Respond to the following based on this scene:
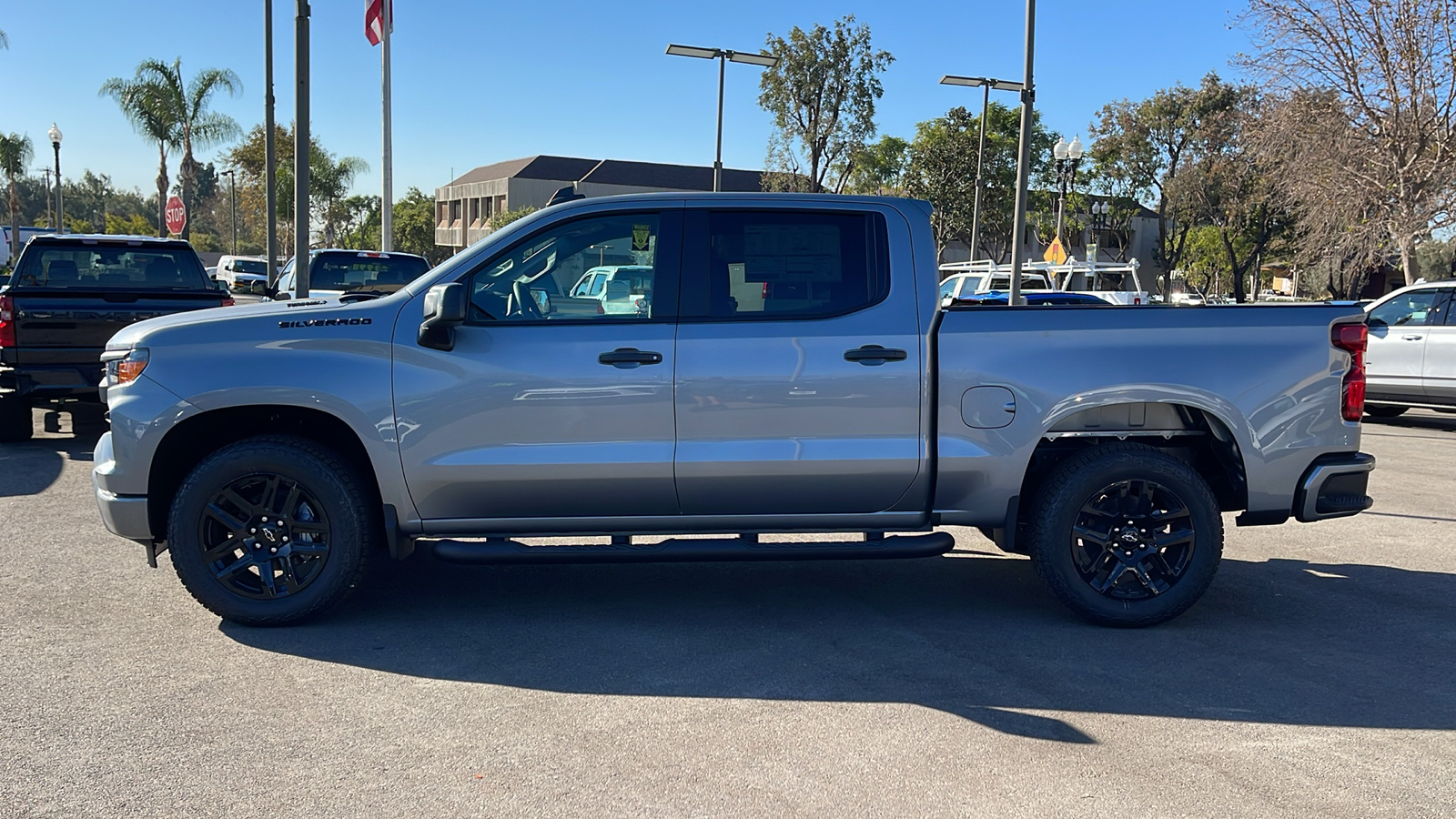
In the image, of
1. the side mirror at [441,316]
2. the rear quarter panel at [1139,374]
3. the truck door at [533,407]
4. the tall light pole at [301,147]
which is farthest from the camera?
the tall light pole at [301,147]

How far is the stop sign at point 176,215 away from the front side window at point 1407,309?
1879cm

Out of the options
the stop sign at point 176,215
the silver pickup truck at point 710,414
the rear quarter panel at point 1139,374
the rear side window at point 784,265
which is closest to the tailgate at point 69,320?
the silver pickup truck at point 710,414

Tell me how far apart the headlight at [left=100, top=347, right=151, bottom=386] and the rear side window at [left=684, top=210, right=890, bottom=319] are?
246cm

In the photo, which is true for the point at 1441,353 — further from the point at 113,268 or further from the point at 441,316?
the point at 113,268

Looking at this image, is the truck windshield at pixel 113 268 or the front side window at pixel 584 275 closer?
the front side window at pixel 584 275

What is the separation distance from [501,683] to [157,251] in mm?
8306

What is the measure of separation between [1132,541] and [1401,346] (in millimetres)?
10518

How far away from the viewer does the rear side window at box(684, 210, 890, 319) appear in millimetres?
5340

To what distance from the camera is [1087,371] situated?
17.5 feet

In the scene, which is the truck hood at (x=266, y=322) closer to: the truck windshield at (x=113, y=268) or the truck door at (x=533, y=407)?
the truck door at (x=533, y=407)

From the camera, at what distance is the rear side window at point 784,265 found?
5.34m

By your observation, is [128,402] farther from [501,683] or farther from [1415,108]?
[1415,108]

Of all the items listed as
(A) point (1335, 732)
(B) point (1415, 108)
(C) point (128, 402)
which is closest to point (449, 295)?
(C) point (128, 402)

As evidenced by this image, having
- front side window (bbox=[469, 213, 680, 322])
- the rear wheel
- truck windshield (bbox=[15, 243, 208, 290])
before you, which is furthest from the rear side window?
the rear wheel
